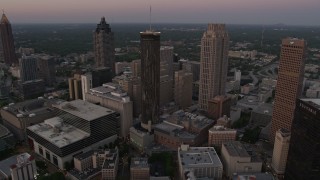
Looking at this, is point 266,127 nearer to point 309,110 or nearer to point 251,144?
point 251,144

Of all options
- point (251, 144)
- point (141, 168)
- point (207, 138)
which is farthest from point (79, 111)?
point (251, 144)

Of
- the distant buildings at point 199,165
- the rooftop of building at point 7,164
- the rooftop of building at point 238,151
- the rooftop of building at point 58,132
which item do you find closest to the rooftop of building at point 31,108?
the rooftop of building at point 58,132

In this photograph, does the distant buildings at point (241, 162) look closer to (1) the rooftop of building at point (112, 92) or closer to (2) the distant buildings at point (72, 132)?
(2) the distant buildings at point (72, 132)

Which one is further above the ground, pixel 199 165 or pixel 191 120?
pixel 191 120

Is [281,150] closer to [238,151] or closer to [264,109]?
[238,151]

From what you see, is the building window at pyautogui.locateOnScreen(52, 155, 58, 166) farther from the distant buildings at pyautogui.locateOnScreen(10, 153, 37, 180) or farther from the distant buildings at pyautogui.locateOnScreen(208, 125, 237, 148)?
the distant buildings at pyautogui.locateOnScreen(208, 125, 237, 148)

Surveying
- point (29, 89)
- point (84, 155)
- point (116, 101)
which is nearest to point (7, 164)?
point (84, 155)

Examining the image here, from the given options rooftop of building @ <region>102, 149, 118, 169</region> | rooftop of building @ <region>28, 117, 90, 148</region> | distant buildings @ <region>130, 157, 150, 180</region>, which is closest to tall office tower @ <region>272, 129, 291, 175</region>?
distant buildings @ <region>130, 157, 150, 180</region>
